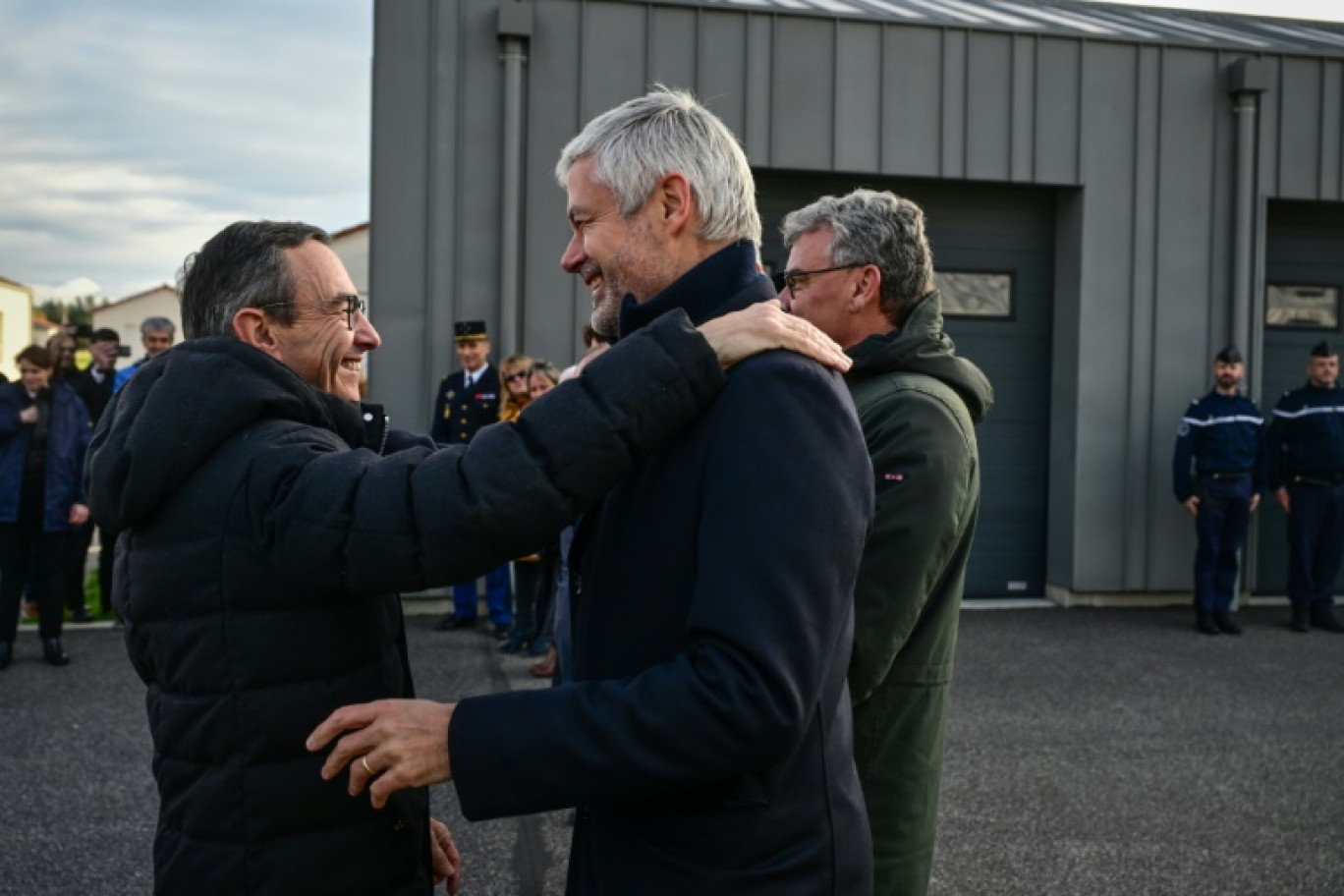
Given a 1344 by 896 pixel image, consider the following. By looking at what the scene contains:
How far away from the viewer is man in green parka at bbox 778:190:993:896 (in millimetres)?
2359

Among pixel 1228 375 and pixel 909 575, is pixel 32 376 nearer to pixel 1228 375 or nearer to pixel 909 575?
pixel 909 575

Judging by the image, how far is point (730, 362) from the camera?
61.2 inches

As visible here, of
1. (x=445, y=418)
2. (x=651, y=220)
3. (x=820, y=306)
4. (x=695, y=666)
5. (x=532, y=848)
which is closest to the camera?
(x=695, y=666)

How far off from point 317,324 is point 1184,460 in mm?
8983

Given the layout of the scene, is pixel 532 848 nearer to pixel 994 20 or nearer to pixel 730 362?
pixel 730 362

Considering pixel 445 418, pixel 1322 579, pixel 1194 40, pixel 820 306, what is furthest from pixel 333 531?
pixel 1194 40

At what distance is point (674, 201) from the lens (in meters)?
1.68

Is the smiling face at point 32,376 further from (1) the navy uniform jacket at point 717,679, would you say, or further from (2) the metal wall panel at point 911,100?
(1) the navy uniform jacket at point 717,679

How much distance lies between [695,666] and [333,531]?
1.69 feet

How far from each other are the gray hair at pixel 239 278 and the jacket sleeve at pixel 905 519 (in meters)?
1.16

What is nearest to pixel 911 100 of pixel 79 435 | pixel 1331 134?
pixel 1331 134

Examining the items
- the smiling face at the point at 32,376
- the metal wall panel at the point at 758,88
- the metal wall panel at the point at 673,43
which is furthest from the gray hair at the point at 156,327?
the metal wall panel at the point at 758,88

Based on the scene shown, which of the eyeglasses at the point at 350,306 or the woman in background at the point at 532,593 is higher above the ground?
the eyeglasses at the point at 350,306

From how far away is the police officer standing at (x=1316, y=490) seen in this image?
31.3 ft
